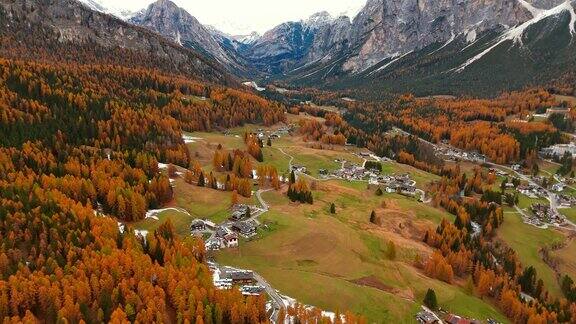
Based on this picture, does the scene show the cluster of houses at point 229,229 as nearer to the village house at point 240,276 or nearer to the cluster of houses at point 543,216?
the village house at point 240,276

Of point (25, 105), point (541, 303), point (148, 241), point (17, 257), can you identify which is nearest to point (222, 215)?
point (148, 241)

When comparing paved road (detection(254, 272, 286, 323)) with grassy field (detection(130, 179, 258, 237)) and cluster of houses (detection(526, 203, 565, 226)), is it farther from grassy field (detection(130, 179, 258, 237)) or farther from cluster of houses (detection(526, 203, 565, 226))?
cluster of houses (detection(526, 203, 565, 226))

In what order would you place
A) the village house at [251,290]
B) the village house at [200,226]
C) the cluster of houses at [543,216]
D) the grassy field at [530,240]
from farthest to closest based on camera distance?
the cluster of houses at [543,216] < the grassy field at [530,240] < the village house at [200,226] < the village house at [251,290]

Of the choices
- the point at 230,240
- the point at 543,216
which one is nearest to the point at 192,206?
the point at 230,240

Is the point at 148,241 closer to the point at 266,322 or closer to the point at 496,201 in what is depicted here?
the point at 266,322

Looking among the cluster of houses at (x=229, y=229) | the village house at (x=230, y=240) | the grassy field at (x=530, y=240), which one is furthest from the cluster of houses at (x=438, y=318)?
the cluster of houses at (x=229, y=229)

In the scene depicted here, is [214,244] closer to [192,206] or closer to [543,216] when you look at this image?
[192,206]
